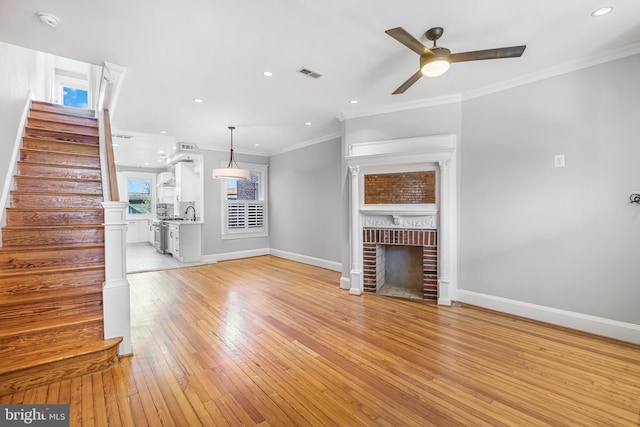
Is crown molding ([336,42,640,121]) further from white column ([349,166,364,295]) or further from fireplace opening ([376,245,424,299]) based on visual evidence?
fireplace opening ([376,245,424,299])

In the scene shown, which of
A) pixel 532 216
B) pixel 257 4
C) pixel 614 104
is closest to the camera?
pixel 257 4

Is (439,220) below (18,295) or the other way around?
the other way around

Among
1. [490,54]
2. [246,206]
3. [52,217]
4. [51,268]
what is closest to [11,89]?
[52,217]

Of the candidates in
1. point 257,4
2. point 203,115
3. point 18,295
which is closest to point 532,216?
point 257,4

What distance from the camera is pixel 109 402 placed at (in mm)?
1913

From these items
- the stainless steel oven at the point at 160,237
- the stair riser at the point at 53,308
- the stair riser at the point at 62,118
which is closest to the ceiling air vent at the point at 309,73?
the stair riser at the point at 53,308

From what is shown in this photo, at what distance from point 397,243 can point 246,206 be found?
4439 mm

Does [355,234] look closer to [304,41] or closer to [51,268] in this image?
[304,41]

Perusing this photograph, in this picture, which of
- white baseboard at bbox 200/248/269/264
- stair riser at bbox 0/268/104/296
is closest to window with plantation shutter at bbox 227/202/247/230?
white baseboard at bbox 200/248/269/264

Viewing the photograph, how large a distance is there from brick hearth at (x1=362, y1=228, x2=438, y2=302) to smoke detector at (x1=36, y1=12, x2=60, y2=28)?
393 centimetres

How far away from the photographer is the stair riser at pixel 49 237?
111 inches

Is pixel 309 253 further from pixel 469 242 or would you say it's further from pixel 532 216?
pixel 532 216

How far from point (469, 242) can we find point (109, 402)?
398 centimetres

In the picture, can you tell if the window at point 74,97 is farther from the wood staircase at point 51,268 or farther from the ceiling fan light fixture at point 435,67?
the ceiling fan light fixture at point 435,67
